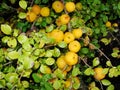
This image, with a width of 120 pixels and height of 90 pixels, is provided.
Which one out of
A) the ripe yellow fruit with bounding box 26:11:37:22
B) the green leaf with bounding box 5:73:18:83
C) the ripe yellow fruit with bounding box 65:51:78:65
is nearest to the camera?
the green leaf with bounding box 5:73:18:83

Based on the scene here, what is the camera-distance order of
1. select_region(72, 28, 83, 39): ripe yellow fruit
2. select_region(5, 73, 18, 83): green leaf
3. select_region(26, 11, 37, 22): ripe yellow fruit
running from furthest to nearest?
1. select_region(26, 11, 37, 22): ripe yellow fruit
2. select_region(72, 28, 83, 39): ripe yellow fruit
3. select_region(5, 73, 18, 83): green leaf

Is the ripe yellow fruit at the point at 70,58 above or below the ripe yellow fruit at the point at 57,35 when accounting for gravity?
below

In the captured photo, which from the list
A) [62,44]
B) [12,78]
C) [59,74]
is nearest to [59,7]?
[62,44]

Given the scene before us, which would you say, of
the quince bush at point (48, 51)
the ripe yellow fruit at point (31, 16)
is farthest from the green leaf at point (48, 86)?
the ripe yellow fruit at point (31, 16)

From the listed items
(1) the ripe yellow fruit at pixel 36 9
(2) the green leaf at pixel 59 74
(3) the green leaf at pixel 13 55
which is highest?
(1) the ripe yellow fruit at pixel 36 9

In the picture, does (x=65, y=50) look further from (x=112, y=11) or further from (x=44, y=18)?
(x=112, y=11)

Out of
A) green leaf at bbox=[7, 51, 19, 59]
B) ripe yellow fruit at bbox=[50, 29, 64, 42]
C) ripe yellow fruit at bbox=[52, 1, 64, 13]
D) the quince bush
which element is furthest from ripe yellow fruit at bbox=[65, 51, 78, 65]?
ripe yellow fruit at bbox=[52, 1, 64, 13]

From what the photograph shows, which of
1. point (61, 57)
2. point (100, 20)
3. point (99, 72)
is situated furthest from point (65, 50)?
point (100, 20)

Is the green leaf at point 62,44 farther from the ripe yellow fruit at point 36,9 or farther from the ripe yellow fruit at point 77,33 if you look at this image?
the ripe yellow fruit at point 36,9

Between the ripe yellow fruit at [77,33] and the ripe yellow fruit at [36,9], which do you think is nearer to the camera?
the ripe yellow fruit at [77,33]

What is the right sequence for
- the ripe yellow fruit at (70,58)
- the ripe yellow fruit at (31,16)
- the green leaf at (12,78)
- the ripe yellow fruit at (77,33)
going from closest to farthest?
1. the green leaf at (12,78)
2. the ripe yellow fruit at (70,58)
3. the ripe yellow fruit at (77,33)
4. the ripe yellow fruit at (31,16)

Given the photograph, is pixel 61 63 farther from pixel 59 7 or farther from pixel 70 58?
pixel 59 7

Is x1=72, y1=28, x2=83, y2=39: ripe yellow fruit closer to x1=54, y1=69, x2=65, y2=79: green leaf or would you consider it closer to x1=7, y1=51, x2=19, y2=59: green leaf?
x1=54, y1=69, x2=65, y2=79: green leaf
